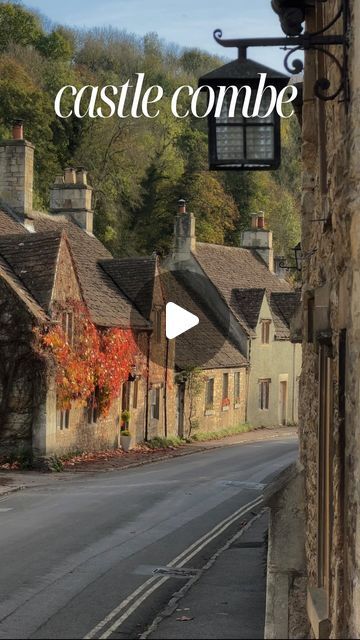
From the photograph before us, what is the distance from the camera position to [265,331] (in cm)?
5094

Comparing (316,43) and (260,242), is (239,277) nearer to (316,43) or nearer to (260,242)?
(260,242)

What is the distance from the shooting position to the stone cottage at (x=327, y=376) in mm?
5773

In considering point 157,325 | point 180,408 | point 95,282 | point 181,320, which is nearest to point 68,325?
point 95,282

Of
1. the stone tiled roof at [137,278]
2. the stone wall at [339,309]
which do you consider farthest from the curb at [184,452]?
the stone wall at [339,309]

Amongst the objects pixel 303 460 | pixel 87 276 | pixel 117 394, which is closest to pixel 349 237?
pixel 303 460

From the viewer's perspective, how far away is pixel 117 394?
114ft

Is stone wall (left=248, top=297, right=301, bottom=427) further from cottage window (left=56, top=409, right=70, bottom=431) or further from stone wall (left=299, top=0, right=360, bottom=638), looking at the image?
stone wall (left=299, top=0, right=360, bottom=638)

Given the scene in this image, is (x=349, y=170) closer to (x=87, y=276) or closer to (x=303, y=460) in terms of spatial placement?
(x=303, y=460)

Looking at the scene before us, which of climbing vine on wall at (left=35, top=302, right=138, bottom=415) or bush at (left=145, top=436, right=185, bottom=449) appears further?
bush at (left=145, top=436, right=185, bottom=449)

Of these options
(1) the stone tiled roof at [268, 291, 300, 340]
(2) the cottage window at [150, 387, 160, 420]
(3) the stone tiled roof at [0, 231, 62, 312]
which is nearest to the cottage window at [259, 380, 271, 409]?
(1) the stone tiled roof at [268, 291, 300, 340]

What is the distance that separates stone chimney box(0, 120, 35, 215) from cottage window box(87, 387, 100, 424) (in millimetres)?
8863

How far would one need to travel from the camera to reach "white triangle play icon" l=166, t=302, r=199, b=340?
137 ft

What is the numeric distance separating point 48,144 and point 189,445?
2846 cm

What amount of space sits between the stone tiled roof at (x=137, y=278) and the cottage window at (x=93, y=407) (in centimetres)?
573
